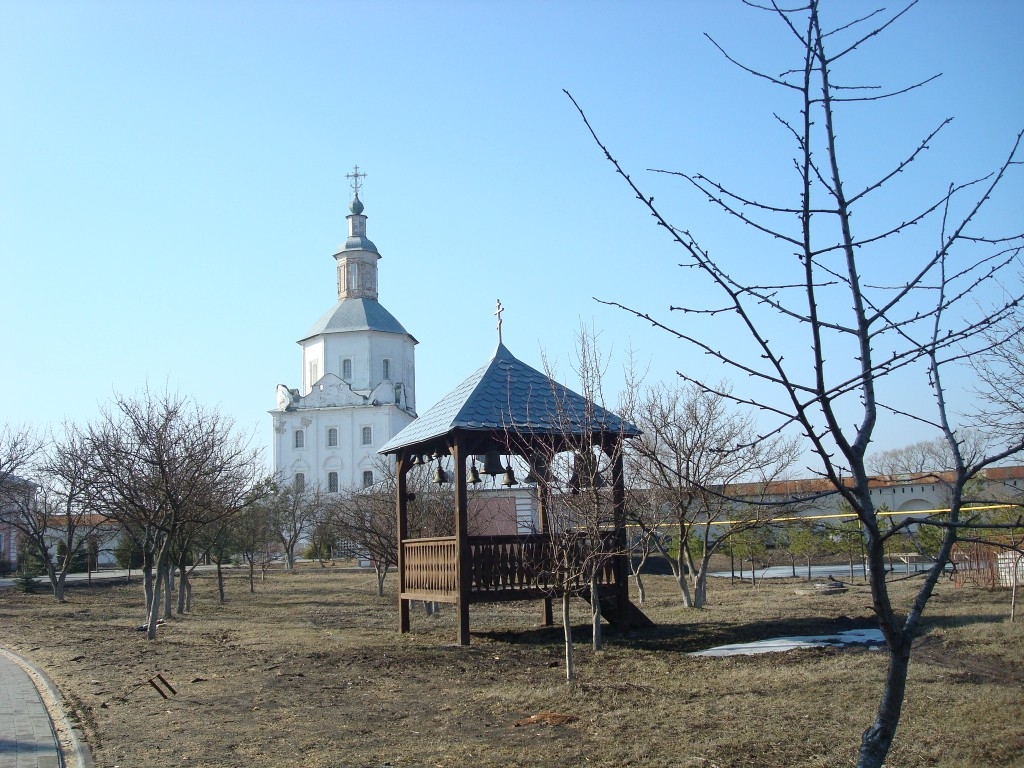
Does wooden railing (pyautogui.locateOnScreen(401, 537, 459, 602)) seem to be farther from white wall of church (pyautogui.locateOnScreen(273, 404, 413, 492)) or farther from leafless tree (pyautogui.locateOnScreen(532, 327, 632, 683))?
white wall of church (pyautogui.locateOnScreen(273, 404, 413, 492))

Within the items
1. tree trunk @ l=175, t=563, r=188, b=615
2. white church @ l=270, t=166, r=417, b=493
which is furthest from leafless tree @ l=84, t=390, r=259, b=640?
white church @ l=270, t=166, r=417, b=493

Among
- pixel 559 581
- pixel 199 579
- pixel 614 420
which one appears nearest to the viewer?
pixel 559 581

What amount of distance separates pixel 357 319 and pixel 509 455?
192 ft

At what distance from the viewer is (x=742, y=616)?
1449 centimetres

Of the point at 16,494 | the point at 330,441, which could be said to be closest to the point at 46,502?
the point at 16,494

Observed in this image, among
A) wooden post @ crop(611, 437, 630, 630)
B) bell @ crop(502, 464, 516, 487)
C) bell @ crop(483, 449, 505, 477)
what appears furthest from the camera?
bell @ crop(502, 464, 516, 487)

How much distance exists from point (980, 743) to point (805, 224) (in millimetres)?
4137

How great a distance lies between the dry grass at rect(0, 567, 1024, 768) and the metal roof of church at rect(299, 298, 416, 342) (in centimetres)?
5634

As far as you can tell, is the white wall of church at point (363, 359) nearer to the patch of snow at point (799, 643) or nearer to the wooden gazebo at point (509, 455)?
the wooden gazebo at point (509, 455)

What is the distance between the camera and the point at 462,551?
12383 mm

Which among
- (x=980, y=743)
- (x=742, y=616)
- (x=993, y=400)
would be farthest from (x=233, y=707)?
(x=993, y=400)

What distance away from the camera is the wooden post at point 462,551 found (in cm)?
1224

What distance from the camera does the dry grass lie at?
6.08 metres

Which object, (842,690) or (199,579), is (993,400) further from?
(199,579)
